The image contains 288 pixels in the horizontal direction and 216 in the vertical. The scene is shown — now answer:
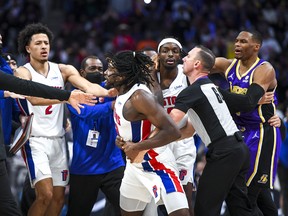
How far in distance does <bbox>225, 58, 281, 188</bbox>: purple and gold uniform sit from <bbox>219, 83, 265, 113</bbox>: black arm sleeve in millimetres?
281

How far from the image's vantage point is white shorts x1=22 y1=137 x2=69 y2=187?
7297mm

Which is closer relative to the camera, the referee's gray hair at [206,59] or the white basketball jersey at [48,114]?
the referee's gray hair at [206,59]

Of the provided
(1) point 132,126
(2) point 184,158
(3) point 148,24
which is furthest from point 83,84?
(3) point 148,24

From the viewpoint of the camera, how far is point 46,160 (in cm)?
740

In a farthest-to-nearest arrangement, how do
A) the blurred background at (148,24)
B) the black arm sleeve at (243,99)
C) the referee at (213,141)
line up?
the blurred background at (148,24) < the black arm sleeve at (243,99) < the referee at (213,141)

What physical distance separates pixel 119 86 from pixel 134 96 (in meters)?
0.41

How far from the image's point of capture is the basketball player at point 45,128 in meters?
7.26

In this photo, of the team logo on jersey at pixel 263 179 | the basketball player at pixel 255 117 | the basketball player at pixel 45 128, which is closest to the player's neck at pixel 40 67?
the basketball player at pixel 45 128

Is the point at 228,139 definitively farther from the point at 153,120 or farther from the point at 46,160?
the point at 46,160

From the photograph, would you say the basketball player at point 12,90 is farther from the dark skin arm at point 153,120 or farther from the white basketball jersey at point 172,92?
the white basketball jersey at point 172,92

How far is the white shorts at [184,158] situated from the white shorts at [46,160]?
3.96ft

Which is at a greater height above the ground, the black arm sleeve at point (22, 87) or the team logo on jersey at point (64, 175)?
the black arm sleeve at point (22, 87)

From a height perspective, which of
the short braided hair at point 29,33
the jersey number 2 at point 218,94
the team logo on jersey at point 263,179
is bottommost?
the team logo on jersey at point 263,179

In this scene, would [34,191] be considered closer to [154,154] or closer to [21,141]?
[21,141]
